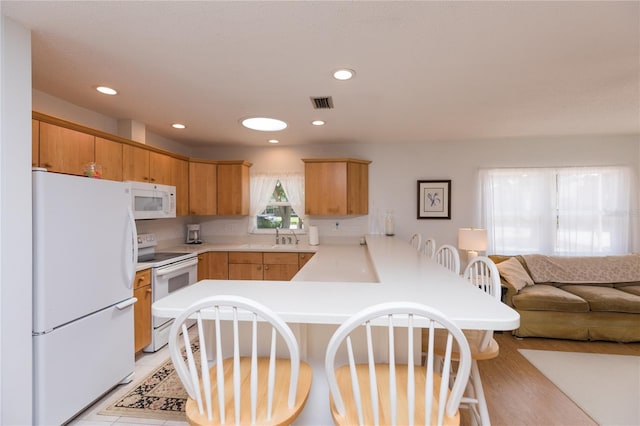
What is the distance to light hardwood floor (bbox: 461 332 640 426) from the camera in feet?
6.66

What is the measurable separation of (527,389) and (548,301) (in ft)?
4.13

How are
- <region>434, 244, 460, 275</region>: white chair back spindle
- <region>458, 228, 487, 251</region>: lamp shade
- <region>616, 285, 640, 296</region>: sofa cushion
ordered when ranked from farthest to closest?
<region>458, 228, 487, 251</region>: lamp shade → <region>616, 285, 640, 296</region>: sofa cushion → <region>434, 244, 460, 275</region>: white chair back spindle

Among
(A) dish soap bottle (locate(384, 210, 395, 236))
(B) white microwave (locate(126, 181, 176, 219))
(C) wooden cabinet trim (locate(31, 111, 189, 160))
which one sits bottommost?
(A) dish soap bottle (locate(384, 210, 395, 236))

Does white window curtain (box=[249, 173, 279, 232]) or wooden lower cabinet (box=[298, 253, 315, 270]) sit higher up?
white window curtain (box=[249, 173, 279, 232])

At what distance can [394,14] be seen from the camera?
1559mm

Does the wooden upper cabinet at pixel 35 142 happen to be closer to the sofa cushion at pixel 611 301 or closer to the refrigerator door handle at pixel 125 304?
the refrigerator door handle at pixel 125 304

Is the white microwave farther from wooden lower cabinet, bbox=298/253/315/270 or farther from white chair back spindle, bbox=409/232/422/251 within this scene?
white chair back spindle, bbox=409/232/422/251

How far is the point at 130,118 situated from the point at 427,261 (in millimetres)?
3283

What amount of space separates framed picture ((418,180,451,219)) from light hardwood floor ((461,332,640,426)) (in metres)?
1.88

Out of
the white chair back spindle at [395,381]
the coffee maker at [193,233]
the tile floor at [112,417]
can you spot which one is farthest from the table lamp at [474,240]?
the coffee maker at [193,233]

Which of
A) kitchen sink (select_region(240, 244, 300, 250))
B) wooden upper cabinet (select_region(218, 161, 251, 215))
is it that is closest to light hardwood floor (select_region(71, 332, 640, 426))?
kitchen sink (select_region(240, 244, 300, 250))

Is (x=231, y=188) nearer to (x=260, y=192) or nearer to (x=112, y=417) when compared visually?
(x=260, y=192)

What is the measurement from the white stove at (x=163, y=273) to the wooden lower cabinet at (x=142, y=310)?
56mm

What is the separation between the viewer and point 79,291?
1989mm
